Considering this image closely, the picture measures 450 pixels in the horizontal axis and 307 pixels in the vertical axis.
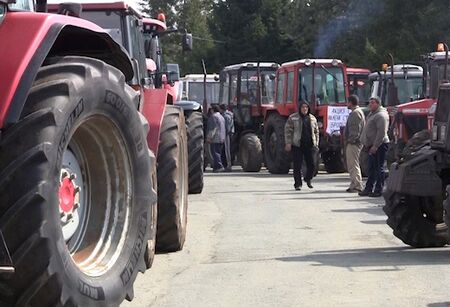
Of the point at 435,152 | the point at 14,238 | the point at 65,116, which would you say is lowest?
the point at 435,152

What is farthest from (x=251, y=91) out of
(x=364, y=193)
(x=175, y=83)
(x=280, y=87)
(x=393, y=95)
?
(x=175, y=83)

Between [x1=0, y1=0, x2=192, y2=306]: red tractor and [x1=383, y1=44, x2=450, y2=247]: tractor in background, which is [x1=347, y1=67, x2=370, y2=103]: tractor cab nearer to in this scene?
[x1=383, y1=44, x2=450, y2=247]: tractor in background

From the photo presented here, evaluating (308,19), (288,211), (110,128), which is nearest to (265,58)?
(308,19)

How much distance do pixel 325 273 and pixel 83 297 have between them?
12.7 feet

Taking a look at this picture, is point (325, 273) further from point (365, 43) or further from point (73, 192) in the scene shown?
point (365, 43)

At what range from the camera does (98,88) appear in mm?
5633

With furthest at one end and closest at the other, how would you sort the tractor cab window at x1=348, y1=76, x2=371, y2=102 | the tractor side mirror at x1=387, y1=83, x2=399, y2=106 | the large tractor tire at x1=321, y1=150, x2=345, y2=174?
1. the tractor cab window at x1=348, y1=76, x2=371, y2=102
2. the large tractor tire at x1=321, y1=150, x2=345, y2=174
3. the tractor side mirror at x1=387, y1=83, x2=399, y2=106

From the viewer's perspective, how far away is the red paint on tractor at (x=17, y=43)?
16.2 feet

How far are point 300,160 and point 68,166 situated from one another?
44.2ft

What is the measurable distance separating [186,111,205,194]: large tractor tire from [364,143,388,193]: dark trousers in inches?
109

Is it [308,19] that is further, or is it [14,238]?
[308,19]

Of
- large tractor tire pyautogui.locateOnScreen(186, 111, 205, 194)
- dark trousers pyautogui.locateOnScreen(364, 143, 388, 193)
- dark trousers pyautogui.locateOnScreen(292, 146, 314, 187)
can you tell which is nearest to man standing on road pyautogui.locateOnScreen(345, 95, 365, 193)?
dark trousers pyautogui.locateOnScreen(292, 146, 314, 187)

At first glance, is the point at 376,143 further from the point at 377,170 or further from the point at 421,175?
the point at 421,175

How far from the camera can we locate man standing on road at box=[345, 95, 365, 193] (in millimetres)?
18297
